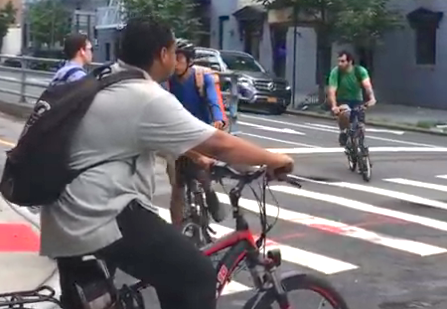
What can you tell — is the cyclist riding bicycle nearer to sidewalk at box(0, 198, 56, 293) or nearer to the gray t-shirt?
sidewalk at box(0, 198, 56, 293)

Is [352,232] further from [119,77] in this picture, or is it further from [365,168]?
[119,77]

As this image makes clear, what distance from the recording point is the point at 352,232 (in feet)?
33.7

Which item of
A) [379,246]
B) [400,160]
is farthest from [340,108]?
[379,246]

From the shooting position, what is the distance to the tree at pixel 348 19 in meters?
30.2

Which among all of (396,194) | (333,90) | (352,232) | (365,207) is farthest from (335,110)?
(352,232)

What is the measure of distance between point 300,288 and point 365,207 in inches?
277

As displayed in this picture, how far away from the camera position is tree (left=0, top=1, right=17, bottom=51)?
58.6 metres

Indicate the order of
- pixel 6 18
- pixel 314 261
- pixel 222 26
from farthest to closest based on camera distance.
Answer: pixel 6 18 → pixel 222 26 → pixel 314 261

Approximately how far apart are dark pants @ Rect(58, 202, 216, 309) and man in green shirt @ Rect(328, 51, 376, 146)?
33.1 ft

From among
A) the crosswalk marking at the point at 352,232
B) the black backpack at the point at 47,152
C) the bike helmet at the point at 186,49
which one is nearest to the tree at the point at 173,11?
the crosswalk marking at the point at 352,232

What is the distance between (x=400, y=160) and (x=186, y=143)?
13.1 meters

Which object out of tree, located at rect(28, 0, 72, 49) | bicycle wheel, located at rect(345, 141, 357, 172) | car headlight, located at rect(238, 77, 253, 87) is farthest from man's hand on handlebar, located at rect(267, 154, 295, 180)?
tree, located at rect(28, 0, 72, 49)

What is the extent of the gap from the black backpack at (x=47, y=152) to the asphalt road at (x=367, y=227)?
1563 millimetres

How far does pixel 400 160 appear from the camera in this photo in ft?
55.7
